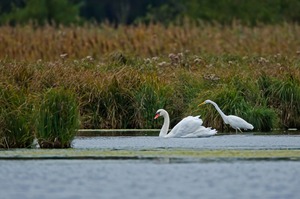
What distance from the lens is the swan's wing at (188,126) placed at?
2425cm

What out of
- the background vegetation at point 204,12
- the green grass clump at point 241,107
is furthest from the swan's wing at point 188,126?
the background vegetation at point 204,12

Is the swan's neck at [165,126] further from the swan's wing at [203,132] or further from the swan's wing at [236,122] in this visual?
the swan's wing at [236,122]

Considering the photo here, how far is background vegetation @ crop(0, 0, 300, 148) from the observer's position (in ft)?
70.3

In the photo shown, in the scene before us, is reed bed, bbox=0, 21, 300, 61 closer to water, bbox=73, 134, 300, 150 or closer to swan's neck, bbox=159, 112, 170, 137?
swan's neck, bbox=159, 112, 170, 137

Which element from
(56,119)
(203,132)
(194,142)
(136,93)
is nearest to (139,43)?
(136,93)

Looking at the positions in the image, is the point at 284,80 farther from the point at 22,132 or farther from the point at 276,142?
the point at 22,132

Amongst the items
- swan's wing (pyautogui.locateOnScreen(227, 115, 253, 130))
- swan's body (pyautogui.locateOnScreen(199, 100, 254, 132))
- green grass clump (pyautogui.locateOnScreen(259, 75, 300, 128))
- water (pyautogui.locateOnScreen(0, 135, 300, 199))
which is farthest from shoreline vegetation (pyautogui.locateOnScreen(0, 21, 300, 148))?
water (pyautogui.locateOnScreen(0, 135, 300, 199))

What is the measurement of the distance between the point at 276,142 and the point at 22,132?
4.66 metres

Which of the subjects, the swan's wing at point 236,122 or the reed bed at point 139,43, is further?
the reed bed at point 139,43

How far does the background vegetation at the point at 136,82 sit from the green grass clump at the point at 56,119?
0.02 m

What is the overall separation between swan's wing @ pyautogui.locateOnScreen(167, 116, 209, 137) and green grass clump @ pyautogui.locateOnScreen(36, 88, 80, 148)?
3385 mm

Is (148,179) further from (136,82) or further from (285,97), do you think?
(136,82)

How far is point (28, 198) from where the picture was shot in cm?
1546

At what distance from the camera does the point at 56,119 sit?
21234 mm
